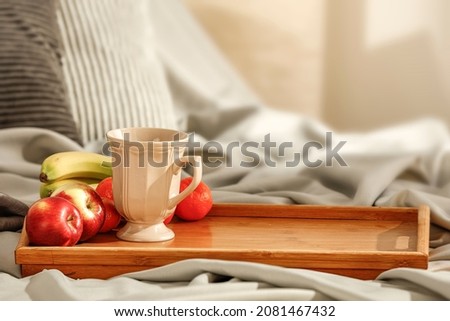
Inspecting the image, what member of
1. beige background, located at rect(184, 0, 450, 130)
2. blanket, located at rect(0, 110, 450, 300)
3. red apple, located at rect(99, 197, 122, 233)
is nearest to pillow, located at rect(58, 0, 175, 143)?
blanket, located at rect(0, 110, 450, 300)

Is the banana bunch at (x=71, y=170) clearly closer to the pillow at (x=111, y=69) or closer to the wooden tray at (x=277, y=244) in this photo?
the wooden tray at (x=277, y=244)

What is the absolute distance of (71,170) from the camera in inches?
46.3

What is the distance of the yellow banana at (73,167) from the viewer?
1.16m

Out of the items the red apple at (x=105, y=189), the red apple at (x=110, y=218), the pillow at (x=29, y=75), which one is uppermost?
the pillow at (x=29, y=75)

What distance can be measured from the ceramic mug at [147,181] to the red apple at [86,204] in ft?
0.08

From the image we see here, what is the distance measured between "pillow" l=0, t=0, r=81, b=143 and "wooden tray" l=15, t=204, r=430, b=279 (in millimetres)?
482

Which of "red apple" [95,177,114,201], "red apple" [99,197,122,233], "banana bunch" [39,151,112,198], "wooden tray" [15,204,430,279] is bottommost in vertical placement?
"wooden tray" [15,204,430,279]

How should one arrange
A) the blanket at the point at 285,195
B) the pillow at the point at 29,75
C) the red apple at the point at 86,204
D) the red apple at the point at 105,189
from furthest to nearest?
the pillow at the point at 29,75 < the red apple at the point at 105,189 < the red apple at the point at 86,204 < the blanket at the point at 285,195

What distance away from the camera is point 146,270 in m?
0.98

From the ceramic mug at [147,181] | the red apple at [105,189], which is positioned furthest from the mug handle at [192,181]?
the red apple at [105,189]

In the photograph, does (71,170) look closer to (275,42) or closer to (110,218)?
(110,218)

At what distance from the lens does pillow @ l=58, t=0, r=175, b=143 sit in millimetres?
1683

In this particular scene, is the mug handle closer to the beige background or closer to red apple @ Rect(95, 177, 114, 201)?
red apple @ Rect(95, 177, 114, 201)
